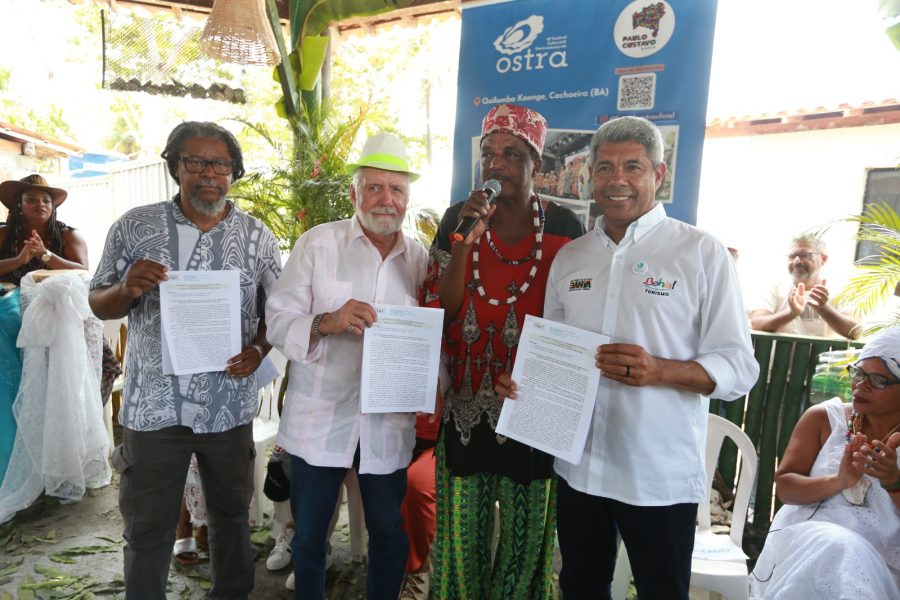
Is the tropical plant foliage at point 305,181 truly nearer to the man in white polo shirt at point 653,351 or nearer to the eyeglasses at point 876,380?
the man in white polo shirt at point 653,351

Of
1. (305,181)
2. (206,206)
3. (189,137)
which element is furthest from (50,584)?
(305,181)

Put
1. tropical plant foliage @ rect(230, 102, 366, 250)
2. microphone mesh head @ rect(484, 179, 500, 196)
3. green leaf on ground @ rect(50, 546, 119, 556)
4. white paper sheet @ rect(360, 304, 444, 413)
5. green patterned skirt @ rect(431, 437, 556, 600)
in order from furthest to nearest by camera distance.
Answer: tropical plant foliage @ rect(230, 102, 366, 250) < green leaf on ground @ rect(50, 546, 119, 556) < green patterned skirt @ rect(431, 437, 556, 600) < white paper sheet @ rect(360, 304, 444, 413) < microphone mesh head @ rect(484, 179, 500, 196)

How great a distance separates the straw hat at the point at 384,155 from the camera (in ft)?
7.75

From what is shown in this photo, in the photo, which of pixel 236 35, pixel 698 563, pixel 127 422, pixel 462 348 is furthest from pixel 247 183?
pixel 698 563

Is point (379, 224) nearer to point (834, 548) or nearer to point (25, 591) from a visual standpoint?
point (834, 548)

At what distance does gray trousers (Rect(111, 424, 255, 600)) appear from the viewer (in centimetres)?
240

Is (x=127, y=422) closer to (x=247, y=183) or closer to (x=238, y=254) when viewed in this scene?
(x=238, y=254)

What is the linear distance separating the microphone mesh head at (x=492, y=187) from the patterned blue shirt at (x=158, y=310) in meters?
1.14

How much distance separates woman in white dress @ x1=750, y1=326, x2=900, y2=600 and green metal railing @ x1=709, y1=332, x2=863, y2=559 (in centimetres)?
123

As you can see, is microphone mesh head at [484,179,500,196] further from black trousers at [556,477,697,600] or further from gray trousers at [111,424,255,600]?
gray trousers at [111,424,255,600]

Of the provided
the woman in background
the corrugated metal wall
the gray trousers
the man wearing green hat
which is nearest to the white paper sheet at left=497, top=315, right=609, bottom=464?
the man wearing green hat

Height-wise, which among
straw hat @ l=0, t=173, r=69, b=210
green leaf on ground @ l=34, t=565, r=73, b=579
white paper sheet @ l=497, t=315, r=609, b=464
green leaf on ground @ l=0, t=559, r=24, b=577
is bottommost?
green leaf on ground @ l=0, t=559, r=24, b=577

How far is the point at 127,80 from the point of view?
18.7ft

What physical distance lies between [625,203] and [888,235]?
194cm
